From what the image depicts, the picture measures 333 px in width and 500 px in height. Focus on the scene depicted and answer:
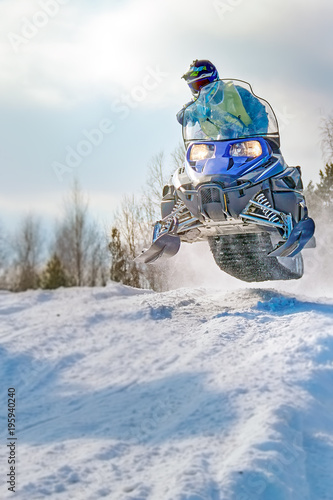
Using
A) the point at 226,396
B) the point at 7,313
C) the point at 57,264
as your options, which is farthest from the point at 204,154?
the point at 226,396

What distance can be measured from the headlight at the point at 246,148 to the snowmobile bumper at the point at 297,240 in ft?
3.17

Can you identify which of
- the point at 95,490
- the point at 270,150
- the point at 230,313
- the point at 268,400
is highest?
the point at 270,150

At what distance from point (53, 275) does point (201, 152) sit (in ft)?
8.04

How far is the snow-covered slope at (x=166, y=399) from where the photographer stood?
9.33 feet

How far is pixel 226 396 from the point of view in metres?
3.63

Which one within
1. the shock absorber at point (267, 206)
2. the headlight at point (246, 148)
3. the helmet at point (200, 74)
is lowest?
the shock absorber at point (267, 206)

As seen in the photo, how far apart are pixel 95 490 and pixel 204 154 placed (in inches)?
172

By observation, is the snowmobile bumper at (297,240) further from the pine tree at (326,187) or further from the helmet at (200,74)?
the pine tree at (326,187)

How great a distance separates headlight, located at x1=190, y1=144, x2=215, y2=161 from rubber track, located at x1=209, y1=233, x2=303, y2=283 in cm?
130

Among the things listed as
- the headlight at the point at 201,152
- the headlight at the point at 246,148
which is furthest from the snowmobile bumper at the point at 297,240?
the headlight at the point at 201,152

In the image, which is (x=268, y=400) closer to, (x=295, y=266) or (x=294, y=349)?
(x=294, y=349)

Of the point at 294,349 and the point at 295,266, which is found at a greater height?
the point at 295,266

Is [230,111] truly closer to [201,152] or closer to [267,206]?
[201,152]

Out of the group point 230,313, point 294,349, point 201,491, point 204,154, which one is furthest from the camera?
point 204,154
